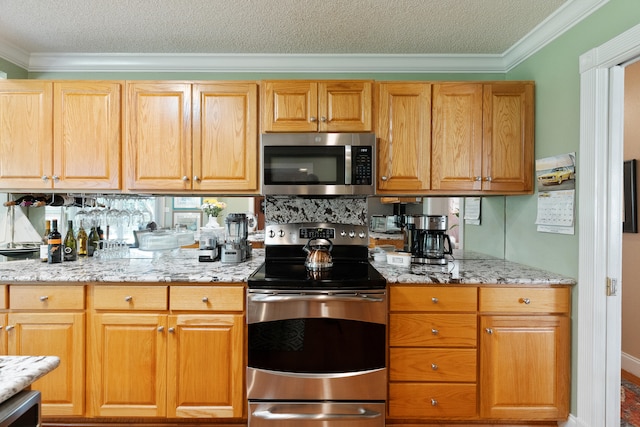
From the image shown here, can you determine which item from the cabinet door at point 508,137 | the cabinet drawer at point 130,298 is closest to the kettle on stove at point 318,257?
the cabinet drawer at point 130,298

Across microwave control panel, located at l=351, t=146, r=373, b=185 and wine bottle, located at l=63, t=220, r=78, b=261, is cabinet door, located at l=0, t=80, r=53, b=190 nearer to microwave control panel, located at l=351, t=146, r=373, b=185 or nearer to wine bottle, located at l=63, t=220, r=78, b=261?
wine bottle, located at l=63, t=220, r=78, b=261

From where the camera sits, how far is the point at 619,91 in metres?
1.86

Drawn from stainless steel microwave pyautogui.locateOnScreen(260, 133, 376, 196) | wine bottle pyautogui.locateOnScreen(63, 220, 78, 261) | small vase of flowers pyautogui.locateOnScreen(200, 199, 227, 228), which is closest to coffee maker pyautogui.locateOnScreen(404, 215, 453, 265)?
stainless steel microwave pyautogui.locateOnScreen(260, 133, 376, 196)

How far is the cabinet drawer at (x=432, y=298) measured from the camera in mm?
2061

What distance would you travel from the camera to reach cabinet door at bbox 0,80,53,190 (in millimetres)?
2400

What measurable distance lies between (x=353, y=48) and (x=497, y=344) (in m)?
2.17

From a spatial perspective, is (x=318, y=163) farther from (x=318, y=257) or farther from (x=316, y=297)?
(x=316, y=297)

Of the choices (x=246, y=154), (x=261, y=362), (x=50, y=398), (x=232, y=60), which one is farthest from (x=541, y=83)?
(x=50, y=398)

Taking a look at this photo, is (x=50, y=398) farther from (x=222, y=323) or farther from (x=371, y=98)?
(x=371, y=98)

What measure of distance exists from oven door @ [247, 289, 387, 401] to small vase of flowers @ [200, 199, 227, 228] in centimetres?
93

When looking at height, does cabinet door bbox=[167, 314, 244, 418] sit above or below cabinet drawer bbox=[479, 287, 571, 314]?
below

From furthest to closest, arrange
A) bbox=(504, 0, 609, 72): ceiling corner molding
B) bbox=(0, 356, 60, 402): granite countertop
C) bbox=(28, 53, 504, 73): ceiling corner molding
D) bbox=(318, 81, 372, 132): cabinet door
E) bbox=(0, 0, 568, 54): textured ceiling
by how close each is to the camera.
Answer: bbox=(28, 53, 504, 73): ceiling corner molding
bbox=(318, 81, 372, 132): cabinet door
bbox=(0, 0, 568, 54): textured ceiling
bbox=(504, 0, 609, 72): ceiling corner molding
bbox=(0, 356, 60, 402): granite countertop

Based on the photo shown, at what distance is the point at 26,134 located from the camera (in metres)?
2.41

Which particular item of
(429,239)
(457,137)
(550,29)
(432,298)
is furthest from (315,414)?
(550,29)
